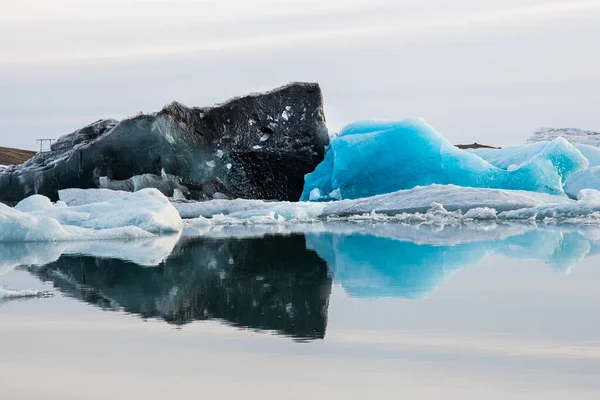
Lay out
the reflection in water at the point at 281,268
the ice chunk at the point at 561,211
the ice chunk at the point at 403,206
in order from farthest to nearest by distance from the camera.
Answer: the ice chunk at the point at 403,206 → the ice chunk at the point at 561,211 → the reflection in water at the point at 281,268

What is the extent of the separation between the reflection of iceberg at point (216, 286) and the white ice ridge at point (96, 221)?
2.02 m

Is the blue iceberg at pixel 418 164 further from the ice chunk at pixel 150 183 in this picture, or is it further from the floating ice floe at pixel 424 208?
→ the ice chunk at pixel 150 183

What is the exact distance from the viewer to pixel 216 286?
5422 mm

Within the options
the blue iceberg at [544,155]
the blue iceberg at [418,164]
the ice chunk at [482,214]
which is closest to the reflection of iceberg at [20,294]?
the ice chunk at [482,214]

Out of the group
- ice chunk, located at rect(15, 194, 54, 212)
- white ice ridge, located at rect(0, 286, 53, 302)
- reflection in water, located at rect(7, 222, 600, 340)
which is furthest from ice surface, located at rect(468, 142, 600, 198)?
white ice ridge, located at rect(0, 286, 53, 302)

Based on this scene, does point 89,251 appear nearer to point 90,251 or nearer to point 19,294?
point 90,251

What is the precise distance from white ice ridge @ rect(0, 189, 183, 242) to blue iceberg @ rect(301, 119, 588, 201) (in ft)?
20.5

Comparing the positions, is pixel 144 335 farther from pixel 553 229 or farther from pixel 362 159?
pixel 362 159

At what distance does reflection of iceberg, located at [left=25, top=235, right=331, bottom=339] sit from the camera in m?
4.23

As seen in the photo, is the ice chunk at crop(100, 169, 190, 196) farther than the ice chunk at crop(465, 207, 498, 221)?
Yes

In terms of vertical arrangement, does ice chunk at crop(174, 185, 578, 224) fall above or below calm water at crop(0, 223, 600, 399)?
above

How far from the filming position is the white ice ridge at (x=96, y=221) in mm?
9539

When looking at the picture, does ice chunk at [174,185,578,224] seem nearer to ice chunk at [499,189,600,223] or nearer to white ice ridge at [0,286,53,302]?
ice chunk at [499,189,600,223]

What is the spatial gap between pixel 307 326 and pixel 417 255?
343 centimetres
